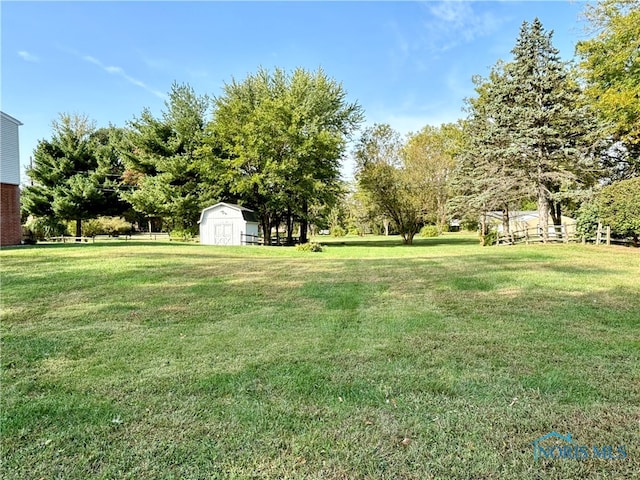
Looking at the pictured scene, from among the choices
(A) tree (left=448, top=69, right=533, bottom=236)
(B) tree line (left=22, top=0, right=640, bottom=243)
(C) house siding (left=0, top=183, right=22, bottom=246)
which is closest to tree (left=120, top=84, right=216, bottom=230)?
(B) tree line (left=22, top=0, right=640, bottom=243)

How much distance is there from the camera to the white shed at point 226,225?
25681mm

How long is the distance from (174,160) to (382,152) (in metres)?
16.8

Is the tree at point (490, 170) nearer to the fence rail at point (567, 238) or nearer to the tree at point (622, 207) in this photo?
the fence rail at point (567, 238)

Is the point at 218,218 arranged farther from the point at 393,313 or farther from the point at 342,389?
the point at 342,389

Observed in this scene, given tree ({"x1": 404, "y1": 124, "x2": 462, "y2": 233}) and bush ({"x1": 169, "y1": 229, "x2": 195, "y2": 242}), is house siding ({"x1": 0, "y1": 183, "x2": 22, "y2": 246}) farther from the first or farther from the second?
tree ({"x1": 404, "y1": 124, "x2": 462, "y2": 233})

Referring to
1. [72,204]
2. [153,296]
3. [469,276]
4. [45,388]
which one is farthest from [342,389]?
[72,204]

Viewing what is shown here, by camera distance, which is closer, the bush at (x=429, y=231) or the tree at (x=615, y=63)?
the tree at (x=615, y=63)

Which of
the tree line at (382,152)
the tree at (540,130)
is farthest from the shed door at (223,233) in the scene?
the tree at (540,130)

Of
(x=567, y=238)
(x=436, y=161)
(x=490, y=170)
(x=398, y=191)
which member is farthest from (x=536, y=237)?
(x=436, y=161)

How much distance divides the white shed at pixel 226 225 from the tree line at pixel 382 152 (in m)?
1.80

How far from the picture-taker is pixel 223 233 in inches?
1020

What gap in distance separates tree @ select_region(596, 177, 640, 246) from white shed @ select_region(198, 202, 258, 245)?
2024 cm

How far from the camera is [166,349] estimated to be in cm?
418

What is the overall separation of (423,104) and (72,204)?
87.5ft
